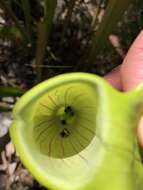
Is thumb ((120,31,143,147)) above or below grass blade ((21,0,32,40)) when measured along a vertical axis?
below

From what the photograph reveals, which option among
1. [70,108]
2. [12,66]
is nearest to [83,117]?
[70,108]

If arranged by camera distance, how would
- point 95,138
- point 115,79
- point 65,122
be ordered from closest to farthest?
point 95,138 → point 65,122 → point 115,79

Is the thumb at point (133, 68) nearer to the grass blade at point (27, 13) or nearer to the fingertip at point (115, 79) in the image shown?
the fingertip at point (115, 79)

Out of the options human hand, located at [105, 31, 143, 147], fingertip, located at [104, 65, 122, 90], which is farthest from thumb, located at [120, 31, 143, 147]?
fingertip, located at [104, 65, 122, 90]

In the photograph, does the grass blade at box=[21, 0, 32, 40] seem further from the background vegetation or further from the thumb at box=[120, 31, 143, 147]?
the thumb at box=[120, 31, 143, 147]

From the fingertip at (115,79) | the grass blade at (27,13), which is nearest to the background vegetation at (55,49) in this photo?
the grass blade at (27,13)

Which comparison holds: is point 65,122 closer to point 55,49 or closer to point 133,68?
point 133,68

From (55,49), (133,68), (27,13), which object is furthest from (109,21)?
A: (55,49)

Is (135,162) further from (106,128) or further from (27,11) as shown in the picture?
(27,11)
